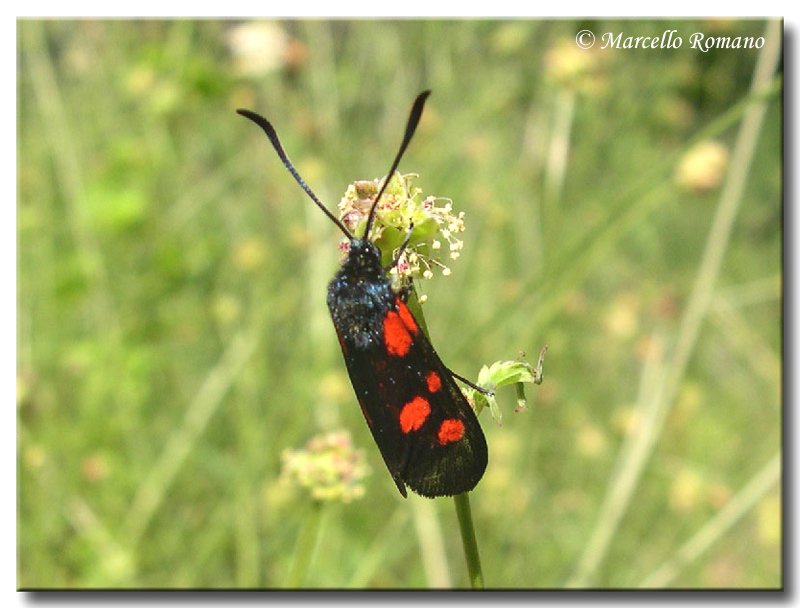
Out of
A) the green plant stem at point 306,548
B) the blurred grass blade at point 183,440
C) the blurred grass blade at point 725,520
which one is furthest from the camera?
the blurred grass blade at point 183,440

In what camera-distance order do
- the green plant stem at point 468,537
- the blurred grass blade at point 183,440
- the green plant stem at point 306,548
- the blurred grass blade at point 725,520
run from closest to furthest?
the green plant stem at point 468,537
the green plant stem at point 306,548
the blurred grass blade at point 725,520
the blurred grass blade at point 183,440

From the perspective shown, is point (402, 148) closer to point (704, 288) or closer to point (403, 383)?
point (403, 383)

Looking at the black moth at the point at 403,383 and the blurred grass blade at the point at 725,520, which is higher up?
the black moth at the point at 403,383

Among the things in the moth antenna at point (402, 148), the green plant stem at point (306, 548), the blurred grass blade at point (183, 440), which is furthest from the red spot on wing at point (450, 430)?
the blurred grass blade at point (183, 440)

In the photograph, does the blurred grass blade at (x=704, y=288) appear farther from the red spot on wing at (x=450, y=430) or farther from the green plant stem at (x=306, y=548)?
the red spot on wing at (x=450, y=430)
